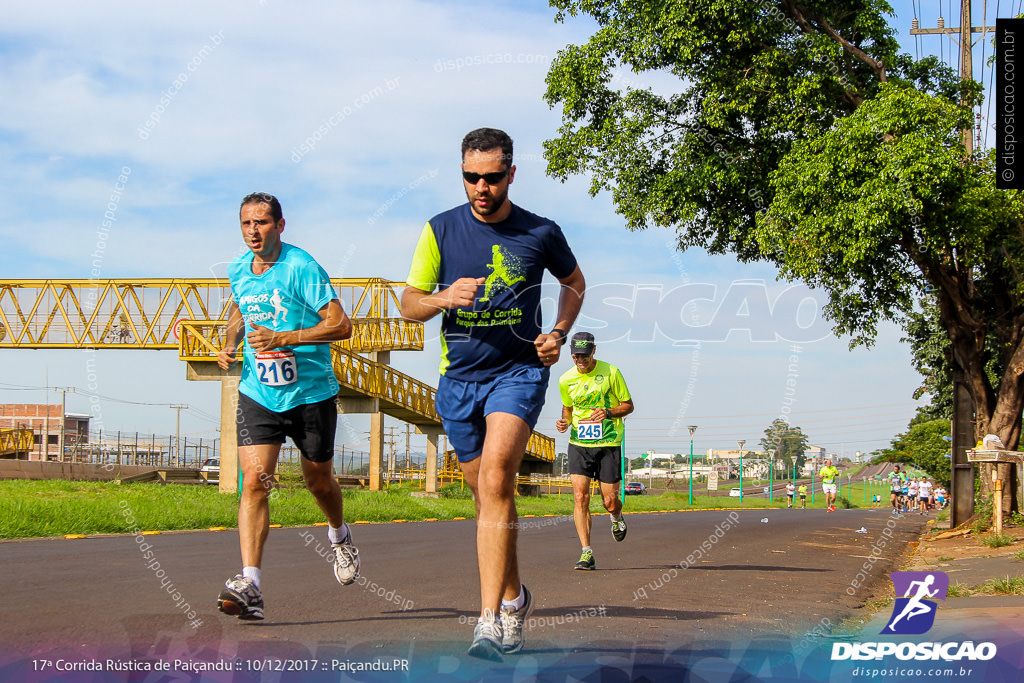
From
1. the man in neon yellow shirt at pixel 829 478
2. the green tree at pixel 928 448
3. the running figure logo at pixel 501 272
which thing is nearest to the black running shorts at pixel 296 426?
the running figure logo at pixel 501 272

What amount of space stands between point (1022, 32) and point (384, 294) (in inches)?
863

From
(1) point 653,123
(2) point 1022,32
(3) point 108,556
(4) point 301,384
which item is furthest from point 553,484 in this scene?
(4) point 301,384

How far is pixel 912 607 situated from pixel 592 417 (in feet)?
16.3

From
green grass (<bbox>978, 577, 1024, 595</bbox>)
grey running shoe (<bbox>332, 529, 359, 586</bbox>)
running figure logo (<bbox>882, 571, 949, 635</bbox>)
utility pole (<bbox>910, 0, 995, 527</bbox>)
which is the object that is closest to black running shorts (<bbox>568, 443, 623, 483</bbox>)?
green grass (<bbox>978, 577, 1024, 595</bbox>)

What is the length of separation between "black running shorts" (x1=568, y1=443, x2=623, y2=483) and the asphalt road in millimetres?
832

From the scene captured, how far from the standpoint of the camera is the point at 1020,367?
17.6 meters

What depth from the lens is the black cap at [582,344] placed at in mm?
9891

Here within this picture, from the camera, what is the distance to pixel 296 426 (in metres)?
5.75

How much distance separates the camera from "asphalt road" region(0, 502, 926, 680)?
190 inches

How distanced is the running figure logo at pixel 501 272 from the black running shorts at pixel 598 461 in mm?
5384

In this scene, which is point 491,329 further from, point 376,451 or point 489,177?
point 376,451

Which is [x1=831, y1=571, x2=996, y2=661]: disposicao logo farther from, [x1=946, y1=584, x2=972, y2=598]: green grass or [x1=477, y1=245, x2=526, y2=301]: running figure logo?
[x1=477, y1=245, x2=526, y2=301]: running figure logo

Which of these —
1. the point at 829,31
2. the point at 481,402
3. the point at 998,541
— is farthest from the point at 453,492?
the point at 481,402

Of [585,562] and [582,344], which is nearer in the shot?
[585,562]
